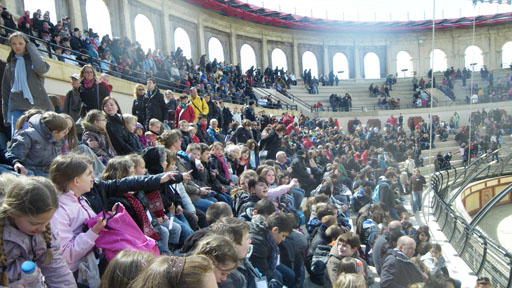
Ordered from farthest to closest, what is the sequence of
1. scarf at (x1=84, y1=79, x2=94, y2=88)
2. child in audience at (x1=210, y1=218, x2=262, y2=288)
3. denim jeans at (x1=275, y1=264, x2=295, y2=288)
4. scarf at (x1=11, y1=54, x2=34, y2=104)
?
scarf at (x1=84, y1=79, x2=94, y2=88), scarf at (x1=11, y1=54, x2=34, y2=104), denim jeans at (x1=275, y1=264, x2=295, y2=288), child in audience at (x1=210, y1=218, x2=262, y2=288)

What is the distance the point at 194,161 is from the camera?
4.85 metres

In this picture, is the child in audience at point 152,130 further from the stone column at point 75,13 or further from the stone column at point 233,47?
the stone column at point 233,47

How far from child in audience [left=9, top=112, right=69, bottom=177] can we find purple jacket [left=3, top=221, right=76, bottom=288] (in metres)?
1.50

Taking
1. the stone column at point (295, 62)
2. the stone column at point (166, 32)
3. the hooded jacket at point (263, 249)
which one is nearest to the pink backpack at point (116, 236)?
the hooded jacket at point (263, 249)

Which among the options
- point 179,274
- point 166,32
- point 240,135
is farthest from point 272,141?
point 166,32

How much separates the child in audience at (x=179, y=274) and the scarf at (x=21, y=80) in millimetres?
3949

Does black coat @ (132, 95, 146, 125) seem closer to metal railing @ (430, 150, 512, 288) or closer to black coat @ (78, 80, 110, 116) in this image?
black coat @ (78, 80, 110, 116)

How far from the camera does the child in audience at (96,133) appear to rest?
4191mm

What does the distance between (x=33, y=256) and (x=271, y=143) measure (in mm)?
6552

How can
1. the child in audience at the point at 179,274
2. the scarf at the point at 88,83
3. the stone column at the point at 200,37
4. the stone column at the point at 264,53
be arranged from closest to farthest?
1. the child in audience at the point at 179,274
2. the scarf at the point at 88,83
3. the stone column at the point at 200,37
4. the stone column at the point at 264,53

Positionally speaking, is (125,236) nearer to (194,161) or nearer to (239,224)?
(239,224)

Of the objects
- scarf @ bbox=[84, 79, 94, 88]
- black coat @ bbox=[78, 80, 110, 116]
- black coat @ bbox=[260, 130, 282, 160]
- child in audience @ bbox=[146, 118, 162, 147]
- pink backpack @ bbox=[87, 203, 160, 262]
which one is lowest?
black coat @ bbox=[260, 130, 282, 160]

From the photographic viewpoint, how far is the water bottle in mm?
1782

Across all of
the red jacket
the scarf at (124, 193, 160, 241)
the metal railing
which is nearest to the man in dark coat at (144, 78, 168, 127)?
the red jacket
